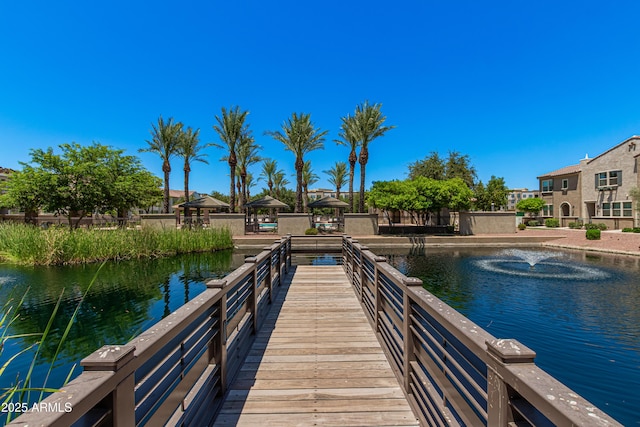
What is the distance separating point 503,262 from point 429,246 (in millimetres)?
5853

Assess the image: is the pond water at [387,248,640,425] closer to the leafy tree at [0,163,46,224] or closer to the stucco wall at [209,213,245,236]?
the stucco wall at [209,213,245,236]

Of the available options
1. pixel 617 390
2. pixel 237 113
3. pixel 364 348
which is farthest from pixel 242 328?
pixel 237 113

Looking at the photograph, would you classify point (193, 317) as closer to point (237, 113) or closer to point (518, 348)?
point (518, 348)

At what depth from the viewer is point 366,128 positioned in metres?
24.2

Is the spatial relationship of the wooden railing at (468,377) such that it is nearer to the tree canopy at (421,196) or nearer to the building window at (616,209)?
the tree canopy at (421,196)

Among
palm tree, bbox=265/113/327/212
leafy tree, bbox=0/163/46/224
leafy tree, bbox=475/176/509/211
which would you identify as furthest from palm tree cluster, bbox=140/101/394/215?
leafy tree, bbox=475/176/509/211

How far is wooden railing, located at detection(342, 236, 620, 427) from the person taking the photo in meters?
1.10

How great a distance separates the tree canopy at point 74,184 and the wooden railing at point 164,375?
2012 centimetres

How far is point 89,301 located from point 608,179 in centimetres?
3870

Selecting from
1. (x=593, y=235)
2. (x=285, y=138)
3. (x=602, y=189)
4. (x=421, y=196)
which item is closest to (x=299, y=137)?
(x=285, y=138)

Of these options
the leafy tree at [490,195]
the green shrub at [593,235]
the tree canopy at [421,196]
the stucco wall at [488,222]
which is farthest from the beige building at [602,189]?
the tree canopy at [421,196]

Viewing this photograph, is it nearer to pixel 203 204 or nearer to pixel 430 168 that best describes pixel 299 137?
pixel 203 204

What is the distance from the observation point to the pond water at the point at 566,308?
14.6 feet

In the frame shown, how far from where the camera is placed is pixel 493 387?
1.45 metres
